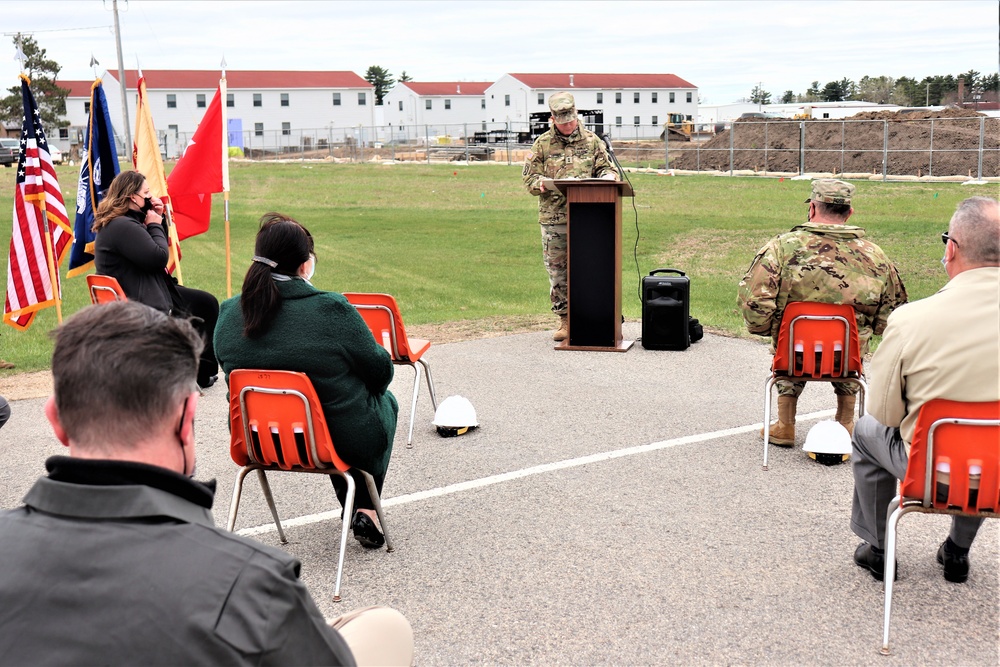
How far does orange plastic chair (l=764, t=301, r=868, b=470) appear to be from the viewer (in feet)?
19.1

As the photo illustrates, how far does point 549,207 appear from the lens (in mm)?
9891

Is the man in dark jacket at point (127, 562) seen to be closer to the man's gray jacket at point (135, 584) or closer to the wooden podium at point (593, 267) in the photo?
the man's gray jacket at point (135, 584)

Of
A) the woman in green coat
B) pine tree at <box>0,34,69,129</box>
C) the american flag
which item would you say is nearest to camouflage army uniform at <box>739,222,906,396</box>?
the woman in green coat

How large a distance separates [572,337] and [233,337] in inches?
210

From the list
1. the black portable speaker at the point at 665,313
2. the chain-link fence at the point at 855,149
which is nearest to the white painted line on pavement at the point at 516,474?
the black portable speaker at the point at 665,313

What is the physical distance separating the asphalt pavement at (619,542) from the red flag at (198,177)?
289cm

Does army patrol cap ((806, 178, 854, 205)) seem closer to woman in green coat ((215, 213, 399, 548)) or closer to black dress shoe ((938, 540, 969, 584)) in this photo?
black dress shoe ((938, 540, 969, 584))

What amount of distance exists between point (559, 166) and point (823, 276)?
425 cm

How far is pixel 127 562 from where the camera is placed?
171 cm

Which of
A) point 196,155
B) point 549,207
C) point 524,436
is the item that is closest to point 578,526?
point 524,436

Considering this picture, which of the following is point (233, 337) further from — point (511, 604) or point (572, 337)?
point (572, 337)

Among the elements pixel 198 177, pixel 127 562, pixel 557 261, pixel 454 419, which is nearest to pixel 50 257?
pixel 198 177

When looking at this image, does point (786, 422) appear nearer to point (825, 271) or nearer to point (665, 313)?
point (825, 271)

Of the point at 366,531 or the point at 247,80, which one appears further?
the point at 247,80
